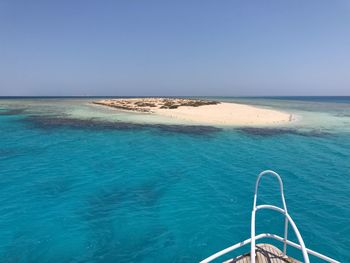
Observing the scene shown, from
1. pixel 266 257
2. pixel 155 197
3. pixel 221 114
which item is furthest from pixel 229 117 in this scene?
pixel 266 257

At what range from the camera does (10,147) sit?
26.2 metres

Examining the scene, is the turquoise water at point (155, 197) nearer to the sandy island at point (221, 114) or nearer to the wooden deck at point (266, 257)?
the wooden deck at point (266, 257)

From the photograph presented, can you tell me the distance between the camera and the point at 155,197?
48.6ft

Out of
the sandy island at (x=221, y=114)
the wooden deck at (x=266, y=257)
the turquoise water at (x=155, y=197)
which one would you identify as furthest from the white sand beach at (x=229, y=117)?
Result: the wooden deck at (x=266, y=257)

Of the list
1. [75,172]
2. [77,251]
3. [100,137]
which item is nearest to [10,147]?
[100,137]

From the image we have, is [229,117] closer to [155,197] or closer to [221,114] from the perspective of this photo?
[221,114]

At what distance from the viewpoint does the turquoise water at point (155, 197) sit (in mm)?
10414

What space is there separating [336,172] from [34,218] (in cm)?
2007

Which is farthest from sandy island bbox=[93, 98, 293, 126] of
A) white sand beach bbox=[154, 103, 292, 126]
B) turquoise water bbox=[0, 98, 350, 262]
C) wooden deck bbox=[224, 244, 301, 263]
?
wooden deck bbox=[224, 244, 301, 263]

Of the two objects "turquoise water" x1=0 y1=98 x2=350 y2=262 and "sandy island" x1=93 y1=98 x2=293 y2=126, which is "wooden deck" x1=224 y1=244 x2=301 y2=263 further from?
"sandy island" x1=93 y1=98 x2=293 y2=126

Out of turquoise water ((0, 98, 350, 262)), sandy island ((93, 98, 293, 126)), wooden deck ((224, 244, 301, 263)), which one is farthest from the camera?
sandy island ((93, 98, 293, 126))

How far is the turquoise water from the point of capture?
10414 mm

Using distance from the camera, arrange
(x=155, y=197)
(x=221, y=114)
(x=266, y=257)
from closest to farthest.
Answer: (x=266, y=257)
(x=155, y=197)
(x=221, y=114)

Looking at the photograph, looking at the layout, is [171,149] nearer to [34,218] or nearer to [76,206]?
[76,206]
